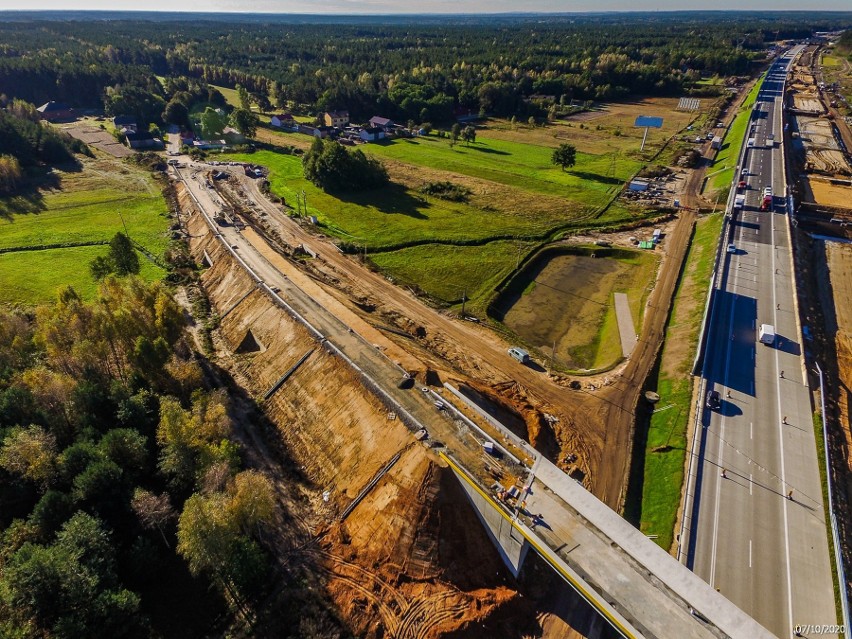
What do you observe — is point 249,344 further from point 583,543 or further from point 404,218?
point 583,543

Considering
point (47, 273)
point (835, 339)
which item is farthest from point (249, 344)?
point (835, 339)

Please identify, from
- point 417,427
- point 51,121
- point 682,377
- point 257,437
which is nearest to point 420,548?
point 417,427

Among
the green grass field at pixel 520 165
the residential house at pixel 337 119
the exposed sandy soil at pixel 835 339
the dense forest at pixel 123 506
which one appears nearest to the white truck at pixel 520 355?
the exposed sandy soil at pixel 835 339

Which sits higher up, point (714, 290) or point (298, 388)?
point (714, 290)

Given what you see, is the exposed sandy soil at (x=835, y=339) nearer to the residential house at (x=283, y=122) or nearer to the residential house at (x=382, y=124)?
the residential house at (x=382, y=124)

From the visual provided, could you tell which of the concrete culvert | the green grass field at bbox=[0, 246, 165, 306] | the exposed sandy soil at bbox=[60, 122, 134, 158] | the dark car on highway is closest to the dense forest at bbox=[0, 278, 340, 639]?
the concrete culvert

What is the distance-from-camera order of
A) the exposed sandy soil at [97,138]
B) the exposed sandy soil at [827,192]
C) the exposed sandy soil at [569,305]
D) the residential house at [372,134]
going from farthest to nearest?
the residential house at [372,134]
the exposed sandy soil at [97,138]
the exposed sandy soil at [827,192]
the exposed sandy soil at [569,305]

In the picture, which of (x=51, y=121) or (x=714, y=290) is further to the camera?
(x=51, y=121)

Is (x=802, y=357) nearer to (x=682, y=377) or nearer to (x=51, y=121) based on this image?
(x=682, y=377)
